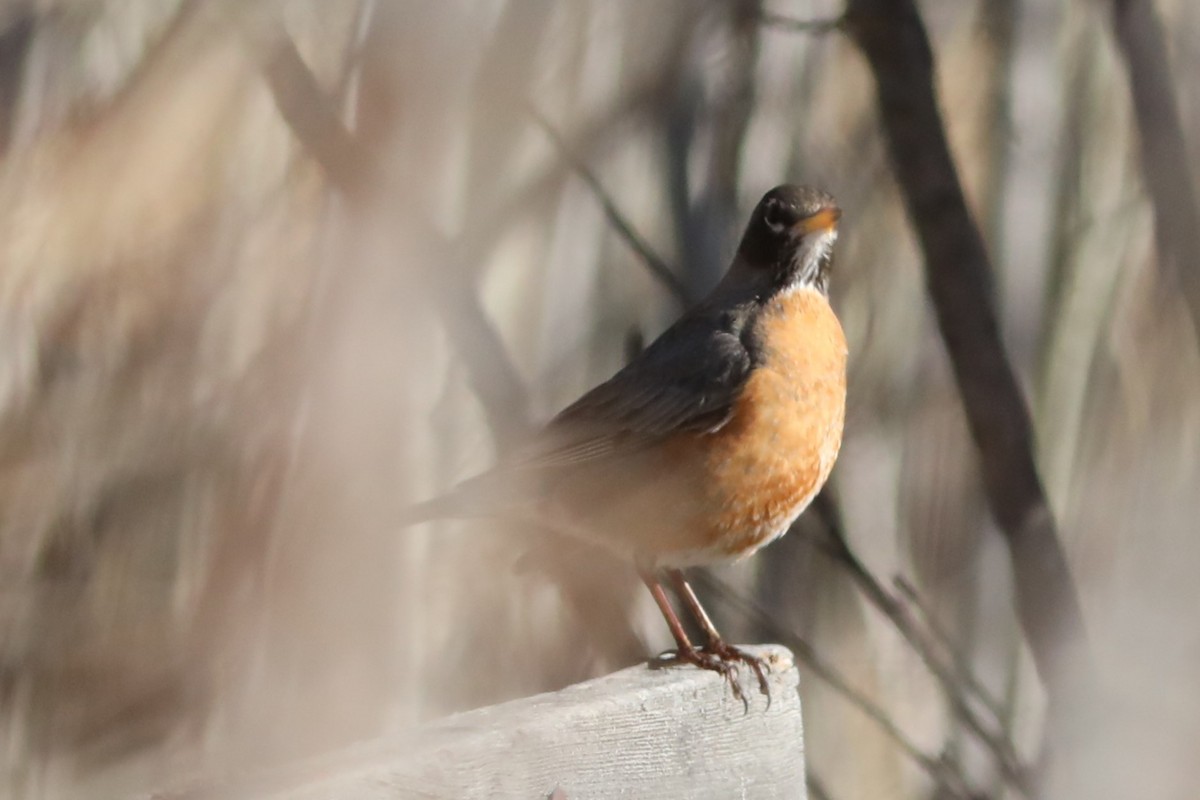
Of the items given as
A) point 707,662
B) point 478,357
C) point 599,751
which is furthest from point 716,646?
point 478,357

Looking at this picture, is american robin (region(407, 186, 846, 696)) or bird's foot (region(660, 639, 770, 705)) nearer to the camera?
bird's foot (region(660, 639, 770, 705))

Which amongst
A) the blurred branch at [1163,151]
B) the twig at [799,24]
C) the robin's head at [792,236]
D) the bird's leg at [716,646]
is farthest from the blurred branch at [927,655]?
the twig at [799,24]

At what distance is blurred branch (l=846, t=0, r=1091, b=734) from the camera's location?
3.55 m

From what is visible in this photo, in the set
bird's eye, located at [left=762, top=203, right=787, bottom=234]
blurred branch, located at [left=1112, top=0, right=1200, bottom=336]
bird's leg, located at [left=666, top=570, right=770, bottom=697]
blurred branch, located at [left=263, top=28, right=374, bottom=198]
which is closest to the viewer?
blurred branch, located at [left=263, top=28, right=374, bottom=198]

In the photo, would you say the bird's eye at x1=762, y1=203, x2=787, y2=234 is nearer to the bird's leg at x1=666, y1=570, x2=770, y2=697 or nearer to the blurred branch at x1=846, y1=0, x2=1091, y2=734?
the blurred branch at x1=846, y1=0, x2=1091, y2=734

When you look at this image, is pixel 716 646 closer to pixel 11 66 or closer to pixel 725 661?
pixel 725 661

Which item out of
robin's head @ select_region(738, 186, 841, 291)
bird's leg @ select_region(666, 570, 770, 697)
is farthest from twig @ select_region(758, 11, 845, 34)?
bird's leg @ select_region(666, 570, 770, 697)

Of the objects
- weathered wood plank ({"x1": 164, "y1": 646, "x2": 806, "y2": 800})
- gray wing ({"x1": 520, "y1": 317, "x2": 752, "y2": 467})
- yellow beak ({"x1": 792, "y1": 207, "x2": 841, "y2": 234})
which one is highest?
weathered wood plank ({"x1": 164, "y1": 646, "x2": 806, "y2": 800})

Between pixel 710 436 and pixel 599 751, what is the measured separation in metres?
1.23

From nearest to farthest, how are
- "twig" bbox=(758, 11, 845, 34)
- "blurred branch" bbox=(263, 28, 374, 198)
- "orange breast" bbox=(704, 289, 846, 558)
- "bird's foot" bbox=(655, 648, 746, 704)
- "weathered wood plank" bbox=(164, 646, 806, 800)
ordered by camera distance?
"weathered wood plank" bbox=(164, 646, 806, 800), "blurred branch" bbox=(263, 28, 374, 198), "bird's foot" bbox=(655, 648, 746, 704), "orange breast" bbox=(704, 289, 846, 558), "twig" bbox=(758, 11, 845, 34)

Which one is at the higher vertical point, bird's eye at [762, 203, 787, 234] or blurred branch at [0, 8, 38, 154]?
blurred branch at [0, 8, 38, 154]

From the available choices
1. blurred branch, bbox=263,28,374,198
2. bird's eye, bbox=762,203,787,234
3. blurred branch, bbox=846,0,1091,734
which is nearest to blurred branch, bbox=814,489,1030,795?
blurred branch, bbox=846,0,1091,734

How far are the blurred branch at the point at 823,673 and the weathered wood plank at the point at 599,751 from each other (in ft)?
2.54

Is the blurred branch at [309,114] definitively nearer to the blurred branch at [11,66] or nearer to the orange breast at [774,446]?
the blurred branch at [11,66]
